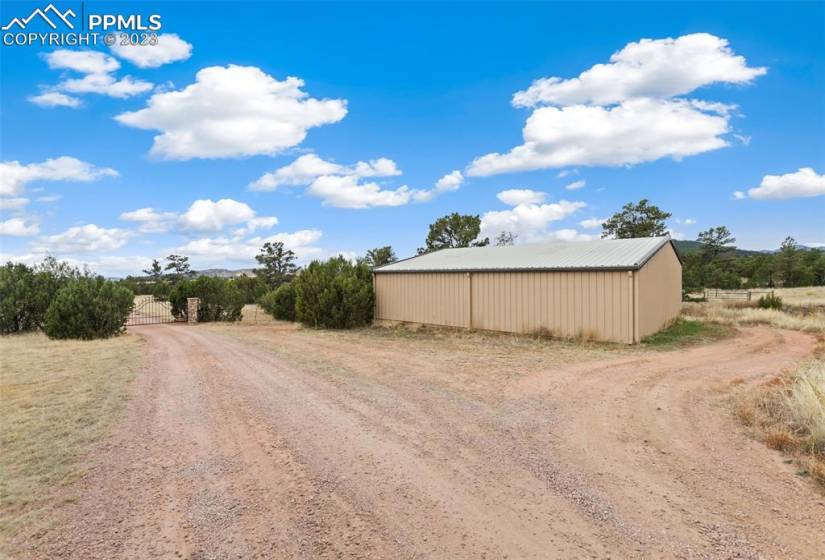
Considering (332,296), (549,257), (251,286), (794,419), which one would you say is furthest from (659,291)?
(251,286)

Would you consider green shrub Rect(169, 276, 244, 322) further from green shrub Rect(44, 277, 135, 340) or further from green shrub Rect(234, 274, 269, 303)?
green shrub Rect(234, 274, 269, 303)

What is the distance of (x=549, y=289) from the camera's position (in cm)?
1345

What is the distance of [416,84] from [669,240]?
37.0ft

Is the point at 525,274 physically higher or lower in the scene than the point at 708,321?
higher

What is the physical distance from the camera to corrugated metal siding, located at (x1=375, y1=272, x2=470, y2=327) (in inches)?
629

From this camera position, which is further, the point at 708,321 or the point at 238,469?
the point at 708,321

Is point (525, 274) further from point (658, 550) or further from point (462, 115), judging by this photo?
point (658, 550)

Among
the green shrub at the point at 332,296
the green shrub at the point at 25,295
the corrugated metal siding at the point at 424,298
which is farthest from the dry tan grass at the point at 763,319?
the green shrub at the point at 25,295

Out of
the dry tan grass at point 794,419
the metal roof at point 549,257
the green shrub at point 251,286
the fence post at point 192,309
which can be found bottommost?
the dry tan grass at point 794,419

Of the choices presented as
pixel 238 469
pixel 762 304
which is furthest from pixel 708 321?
pixel 238 469

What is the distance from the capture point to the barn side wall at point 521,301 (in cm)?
1230

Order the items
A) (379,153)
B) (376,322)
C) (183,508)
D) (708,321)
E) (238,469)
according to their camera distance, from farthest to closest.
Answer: (379,153) → (376,322) → (708,321) → (238,469) → (183,508)

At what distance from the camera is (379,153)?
21.1m

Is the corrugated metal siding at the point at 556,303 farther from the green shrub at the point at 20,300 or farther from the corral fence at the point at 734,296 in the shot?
the corral fence at the point at 734,296
